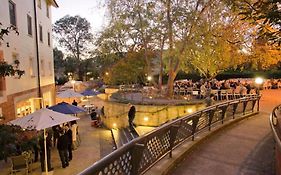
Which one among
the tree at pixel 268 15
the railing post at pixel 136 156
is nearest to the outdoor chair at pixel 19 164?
the railing post at pixel 136 156

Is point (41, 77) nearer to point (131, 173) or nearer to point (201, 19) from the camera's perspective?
point (201, 19)

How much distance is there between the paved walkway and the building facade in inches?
306

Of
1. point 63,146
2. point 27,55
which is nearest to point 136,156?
point 63,146

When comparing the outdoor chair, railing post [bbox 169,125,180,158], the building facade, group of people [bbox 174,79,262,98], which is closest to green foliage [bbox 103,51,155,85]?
group of people [bbox 174,79,262,98]

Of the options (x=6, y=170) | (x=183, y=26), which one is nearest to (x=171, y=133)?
(x=6, y=170)

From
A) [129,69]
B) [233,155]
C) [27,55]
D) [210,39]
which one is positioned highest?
[210,39]

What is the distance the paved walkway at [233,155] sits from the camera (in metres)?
6.65

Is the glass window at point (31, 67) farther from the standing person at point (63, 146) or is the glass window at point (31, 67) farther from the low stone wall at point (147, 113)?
the standing person at point (63, 146)

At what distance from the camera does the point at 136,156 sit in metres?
4.79

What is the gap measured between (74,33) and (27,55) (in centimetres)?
5051

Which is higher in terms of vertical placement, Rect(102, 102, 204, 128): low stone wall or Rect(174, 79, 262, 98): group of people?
Rect(174, 79, 262, 98): group of people

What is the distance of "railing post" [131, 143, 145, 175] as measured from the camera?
186 inches

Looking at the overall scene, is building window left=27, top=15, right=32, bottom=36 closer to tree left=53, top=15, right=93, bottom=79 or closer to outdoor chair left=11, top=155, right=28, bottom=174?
outdoor chair left=11, top=155, right=28, bottom=174

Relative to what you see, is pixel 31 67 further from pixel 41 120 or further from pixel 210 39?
pixel 210 39
